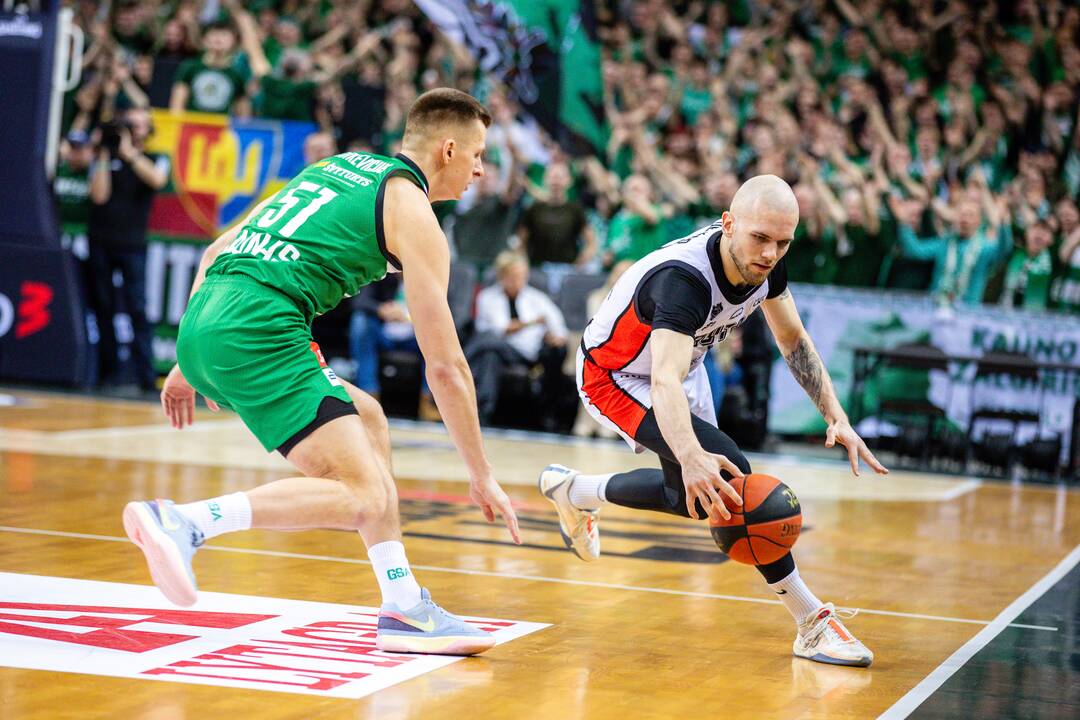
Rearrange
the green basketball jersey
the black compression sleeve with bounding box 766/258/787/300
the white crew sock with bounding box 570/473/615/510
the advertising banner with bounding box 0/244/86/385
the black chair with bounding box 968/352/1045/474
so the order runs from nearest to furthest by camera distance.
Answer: the green basketball jersey
the black compression sleeve with bounding box 766/258/787/300
the white crew sock with bounding box 570/473/615/510
the black chair with bounding box 968/352/1045/474
the advertising banner with bounding box 0/244/86/385

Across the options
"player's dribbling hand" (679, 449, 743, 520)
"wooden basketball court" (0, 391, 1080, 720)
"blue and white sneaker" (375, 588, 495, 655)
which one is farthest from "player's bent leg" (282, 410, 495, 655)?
"player's dribbling hand" (679, 449, 743, 520)

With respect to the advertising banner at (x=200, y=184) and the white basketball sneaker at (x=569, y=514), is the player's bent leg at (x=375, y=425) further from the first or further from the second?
the advertising banner at (x=200, y=184)

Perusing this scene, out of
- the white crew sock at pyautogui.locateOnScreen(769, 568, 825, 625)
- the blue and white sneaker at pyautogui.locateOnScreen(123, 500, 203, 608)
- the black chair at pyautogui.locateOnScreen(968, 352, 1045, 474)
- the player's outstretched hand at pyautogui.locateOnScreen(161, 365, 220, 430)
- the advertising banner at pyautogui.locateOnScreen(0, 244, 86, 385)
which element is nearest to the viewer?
the blue and white sneaker at pyautogui.locateOnScreen(123, 500, 203, 608)

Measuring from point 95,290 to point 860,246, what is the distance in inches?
319

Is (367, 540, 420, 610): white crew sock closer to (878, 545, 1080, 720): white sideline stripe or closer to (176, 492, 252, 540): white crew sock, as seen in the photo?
(176, 492, 252, 540): white crew sock

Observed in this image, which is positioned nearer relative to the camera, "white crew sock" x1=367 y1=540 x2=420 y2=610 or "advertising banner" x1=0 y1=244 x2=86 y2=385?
"white crew sock" x1=367 y1=540 x2=420 y2=610

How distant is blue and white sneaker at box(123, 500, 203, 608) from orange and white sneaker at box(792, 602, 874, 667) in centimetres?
236

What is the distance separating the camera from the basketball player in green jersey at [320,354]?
15.0 feet

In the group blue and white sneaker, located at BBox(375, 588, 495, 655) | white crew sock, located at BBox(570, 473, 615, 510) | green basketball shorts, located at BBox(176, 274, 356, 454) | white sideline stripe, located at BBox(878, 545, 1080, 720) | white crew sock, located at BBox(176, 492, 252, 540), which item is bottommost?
white sideline stripe, located at BBox(878, 545, 1080, 720)

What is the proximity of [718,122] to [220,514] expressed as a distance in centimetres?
1188

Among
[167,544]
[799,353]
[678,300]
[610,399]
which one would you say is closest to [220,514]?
[167,544]

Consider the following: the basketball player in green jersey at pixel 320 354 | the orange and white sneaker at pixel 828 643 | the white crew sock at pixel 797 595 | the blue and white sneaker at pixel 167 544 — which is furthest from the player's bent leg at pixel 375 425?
the orange and white sneaker at pixel 828 643

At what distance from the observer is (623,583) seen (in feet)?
22.7

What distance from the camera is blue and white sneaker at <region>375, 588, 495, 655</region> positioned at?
194 inches
